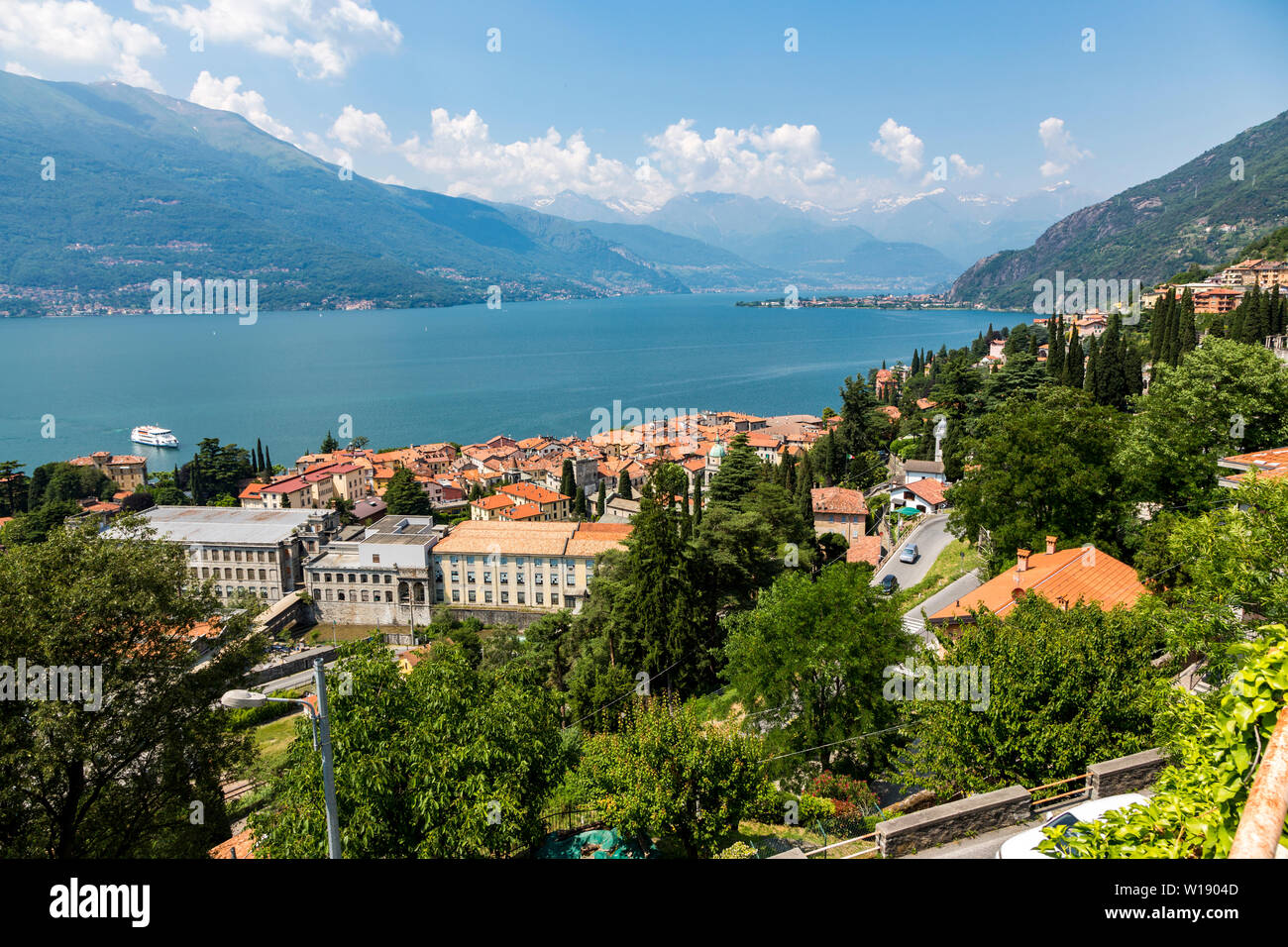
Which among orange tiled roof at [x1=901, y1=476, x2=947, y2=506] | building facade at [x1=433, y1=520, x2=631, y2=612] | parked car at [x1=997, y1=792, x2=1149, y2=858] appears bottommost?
building facade at [x1=433, y1=520, x2=631, y2=612]

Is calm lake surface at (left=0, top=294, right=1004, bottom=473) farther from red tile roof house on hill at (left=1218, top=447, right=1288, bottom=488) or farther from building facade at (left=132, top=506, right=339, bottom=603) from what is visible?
red tile roof house on hill at (left=1218, top=447, right=1288, bottom=488)

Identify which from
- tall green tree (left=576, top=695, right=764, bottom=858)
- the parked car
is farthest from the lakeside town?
the parked car

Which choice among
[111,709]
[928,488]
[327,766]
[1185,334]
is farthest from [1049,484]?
[1185,334]

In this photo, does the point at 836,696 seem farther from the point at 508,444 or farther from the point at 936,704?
the point at 508,444

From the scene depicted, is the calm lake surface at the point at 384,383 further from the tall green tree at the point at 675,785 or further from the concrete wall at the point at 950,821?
the concrete wall at the point at 950,821

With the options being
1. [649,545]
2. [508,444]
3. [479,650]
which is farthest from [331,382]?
[649,545]

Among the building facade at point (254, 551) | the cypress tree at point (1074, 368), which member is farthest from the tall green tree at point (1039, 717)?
the building facade at point (254, 551)
